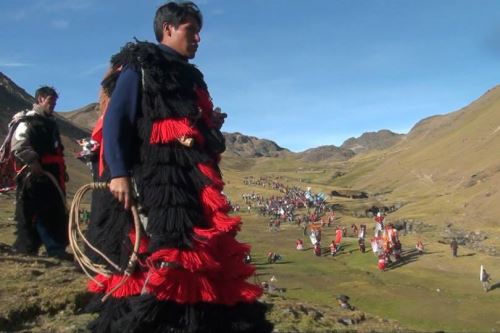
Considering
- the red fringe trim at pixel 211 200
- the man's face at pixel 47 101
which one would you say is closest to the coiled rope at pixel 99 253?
the red fringe trim at pixel 211 200

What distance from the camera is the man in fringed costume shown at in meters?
3.55

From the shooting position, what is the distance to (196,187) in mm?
3771

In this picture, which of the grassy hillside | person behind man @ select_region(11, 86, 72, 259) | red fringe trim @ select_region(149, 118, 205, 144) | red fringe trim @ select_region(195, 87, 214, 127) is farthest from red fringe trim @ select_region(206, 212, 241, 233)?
person behind man @ select_region(11, 86, 72, 259)

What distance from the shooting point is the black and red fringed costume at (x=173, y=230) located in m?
3.54

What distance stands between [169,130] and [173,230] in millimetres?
705

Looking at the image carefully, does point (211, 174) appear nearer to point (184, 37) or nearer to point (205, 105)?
point (205, 105)

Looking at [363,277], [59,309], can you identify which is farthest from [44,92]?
[363,277]

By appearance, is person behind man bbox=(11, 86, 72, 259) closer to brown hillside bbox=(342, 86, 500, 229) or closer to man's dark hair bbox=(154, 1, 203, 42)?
man's dark hair bbox=(154, 1, 203, 42)

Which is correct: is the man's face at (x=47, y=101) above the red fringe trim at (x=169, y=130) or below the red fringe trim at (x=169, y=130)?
above

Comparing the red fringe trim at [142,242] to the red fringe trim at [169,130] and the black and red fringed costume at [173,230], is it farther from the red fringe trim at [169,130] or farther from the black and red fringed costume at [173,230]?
the red fringe trim at [169,130]

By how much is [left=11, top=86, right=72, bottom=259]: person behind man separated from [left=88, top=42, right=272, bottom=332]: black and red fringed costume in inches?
174

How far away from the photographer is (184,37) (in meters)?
4.09

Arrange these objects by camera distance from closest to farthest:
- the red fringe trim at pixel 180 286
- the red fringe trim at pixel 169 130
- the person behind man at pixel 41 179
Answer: the red fringe trim at pixel 180 286, the red fringe trim at pixel 169 130, the person behind man at pixel 41 179

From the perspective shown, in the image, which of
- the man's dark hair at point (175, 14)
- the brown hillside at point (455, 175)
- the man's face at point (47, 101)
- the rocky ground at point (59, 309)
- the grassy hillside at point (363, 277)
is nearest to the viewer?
the man's dark hair at point (175, 14)
